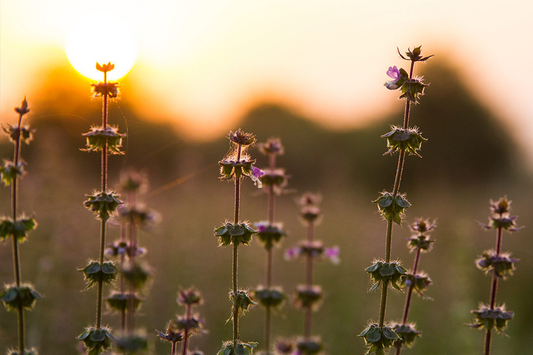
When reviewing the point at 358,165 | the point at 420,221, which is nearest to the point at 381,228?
the point at 420,221

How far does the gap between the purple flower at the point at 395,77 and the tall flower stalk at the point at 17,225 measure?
5.79 ft

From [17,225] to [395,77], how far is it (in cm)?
200

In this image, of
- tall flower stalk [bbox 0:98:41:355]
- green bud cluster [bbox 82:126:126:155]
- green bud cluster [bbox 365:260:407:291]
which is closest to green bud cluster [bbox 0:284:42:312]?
tall flower stalk [bbox 0:98:41:355]

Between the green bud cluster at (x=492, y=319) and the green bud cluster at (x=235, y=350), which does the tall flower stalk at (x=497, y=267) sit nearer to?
the green bud cluster at (x=492, y=319)

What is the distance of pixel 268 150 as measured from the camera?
314cm

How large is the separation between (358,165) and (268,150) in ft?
78.3

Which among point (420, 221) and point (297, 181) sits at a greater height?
point (297, 181)

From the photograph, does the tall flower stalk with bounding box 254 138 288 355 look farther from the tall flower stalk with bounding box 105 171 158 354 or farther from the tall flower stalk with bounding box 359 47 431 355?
the tall flower stalk with bounding box 105 171 158 354

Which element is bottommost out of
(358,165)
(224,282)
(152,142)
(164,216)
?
(224,282)

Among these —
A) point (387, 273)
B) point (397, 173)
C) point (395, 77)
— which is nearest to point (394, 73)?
point (395, 77)

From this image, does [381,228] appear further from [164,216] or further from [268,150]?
[268,150]

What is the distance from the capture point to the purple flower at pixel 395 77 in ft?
7.82

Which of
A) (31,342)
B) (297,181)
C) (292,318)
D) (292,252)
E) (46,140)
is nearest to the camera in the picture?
(292,252)

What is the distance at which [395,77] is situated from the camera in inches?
95.0
